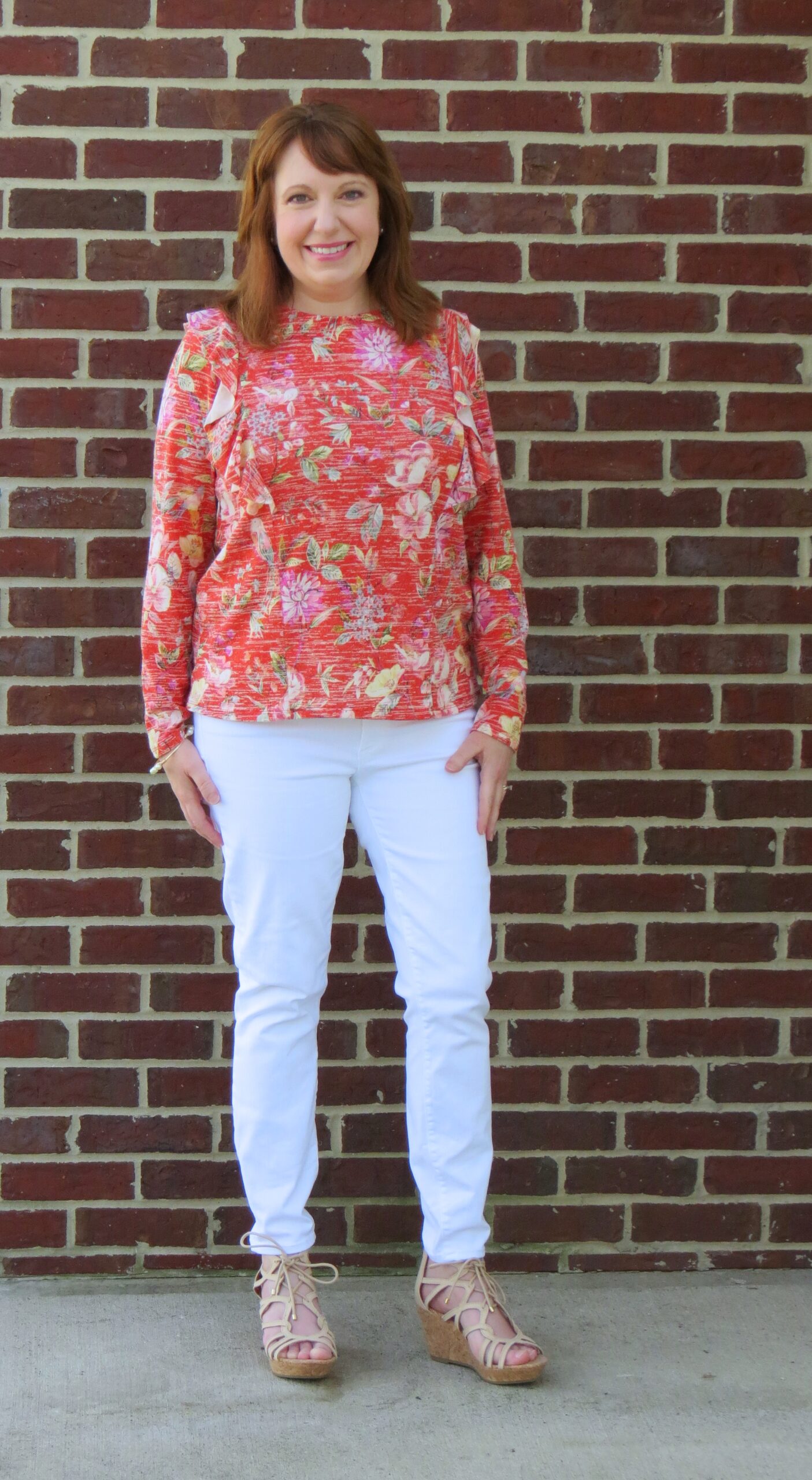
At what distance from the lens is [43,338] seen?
8.68ft

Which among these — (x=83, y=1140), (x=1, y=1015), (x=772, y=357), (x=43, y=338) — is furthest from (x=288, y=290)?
(x=83, y=1140)

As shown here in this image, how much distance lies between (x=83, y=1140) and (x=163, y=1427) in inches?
26.9

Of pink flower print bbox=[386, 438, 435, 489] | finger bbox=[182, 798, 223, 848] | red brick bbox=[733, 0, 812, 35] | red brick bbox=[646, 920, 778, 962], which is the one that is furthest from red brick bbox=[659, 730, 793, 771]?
red brick bbox=[733, 0, 812, 35]

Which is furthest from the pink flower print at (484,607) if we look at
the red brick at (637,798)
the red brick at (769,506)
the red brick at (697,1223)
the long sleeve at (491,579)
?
the red brick at (697,1223)

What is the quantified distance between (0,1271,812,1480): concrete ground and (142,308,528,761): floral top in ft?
3.41

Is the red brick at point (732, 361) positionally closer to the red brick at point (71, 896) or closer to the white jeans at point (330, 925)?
the white jeans at point (330, 925)

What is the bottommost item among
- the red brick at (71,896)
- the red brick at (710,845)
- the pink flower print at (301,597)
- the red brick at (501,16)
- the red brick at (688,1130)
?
the red brick at (688,1130)

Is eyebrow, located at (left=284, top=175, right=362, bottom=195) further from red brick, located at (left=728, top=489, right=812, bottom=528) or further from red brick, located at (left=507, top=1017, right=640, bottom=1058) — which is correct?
red brick, located at (left=507, top=1017, right=640, bottom=1058)

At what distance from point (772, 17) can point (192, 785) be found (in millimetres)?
1775

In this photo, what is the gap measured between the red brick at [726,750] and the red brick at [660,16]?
130 centimetres

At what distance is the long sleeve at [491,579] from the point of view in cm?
233

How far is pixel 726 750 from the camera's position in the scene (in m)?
2.76

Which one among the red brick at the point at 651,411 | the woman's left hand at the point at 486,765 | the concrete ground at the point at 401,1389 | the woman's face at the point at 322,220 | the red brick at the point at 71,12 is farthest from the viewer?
the red brick at the point at 651,411

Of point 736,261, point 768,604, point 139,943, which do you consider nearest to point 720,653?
point 768,604
